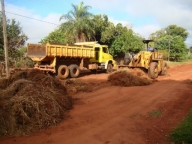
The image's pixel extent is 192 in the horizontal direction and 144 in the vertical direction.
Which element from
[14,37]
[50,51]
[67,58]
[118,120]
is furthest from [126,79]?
[14,37]

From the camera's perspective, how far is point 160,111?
7188mm

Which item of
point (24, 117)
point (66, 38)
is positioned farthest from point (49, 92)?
point (66, 38)

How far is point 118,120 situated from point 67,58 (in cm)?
1074

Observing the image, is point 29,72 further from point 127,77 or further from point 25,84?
point 127,77

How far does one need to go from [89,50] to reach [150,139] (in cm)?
1324

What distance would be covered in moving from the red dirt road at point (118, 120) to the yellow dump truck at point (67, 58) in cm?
587

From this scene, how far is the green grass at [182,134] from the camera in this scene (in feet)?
15.9

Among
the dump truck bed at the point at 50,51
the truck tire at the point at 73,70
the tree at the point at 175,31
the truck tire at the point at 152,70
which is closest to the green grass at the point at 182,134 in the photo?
the truck tire at the point at 152,70

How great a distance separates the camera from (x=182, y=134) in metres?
5.08

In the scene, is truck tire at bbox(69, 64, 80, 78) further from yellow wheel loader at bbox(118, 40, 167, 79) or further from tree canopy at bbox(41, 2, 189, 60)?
tree canopy at bbox(41, 2, 189, 60)

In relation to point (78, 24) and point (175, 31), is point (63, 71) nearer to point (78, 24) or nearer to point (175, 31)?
point (78, 24)

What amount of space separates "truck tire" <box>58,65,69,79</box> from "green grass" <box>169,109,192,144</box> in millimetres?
11051

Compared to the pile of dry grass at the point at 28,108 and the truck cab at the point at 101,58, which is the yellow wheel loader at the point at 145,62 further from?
the pile of dry grass at the point at 28,108

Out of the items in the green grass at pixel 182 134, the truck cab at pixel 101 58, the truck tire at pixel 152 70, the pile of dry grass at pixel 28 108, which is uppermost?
the truck cab at pixel 101 58
